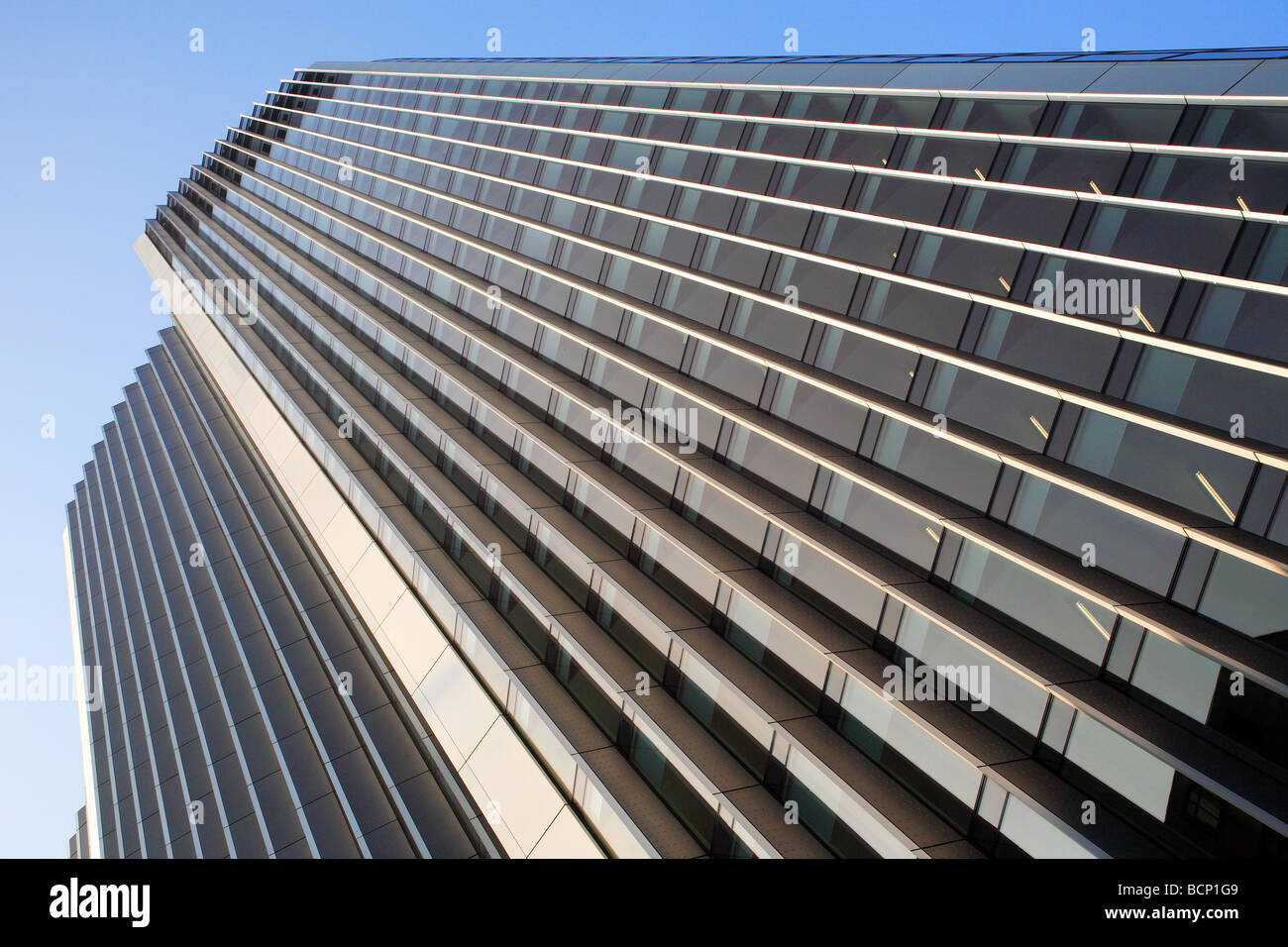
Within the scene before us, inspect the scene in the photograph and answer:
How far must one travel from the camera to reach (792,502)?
17.8 meters

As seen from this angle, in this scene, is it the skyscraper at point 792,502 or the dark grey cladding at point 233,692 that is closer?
the skyscraper at point 792,502

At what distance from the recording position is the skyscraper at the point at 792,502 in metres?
11.7

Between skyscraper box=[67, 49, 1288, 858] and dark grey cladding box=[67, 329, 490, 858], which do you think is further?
dark grey cladding box=[67, 329, 490, 858]

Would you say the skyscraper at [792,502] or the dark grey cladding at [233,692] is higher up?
the skyscraper at [792,502]

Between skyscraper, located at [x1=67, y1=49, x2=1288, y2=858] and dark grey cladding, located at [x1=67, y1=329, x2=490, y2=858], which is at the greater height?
skyscraper, located at [x1=67, y1=49, x2=1288, y2=858]

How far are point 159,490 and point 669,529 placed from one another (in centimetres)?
4317

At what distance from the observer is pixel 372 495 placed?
88.7ft

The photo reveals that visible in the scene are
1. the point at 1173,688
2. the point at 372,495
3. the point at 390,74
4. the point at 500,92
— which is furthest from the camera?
the point at 390,74

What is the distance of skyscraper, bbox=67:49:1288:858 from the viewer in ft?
38.3

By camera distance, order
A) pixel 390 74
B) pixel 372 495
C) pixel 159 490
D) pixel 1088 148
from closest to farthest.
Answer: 1. pixel 1088 148
2. pixel 372 495
3. pixel 159 490
4. pixel 390 74

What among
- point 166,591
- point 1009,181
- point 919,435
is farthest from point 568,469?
point 166,591

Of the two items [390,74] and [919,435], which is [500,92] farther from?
[919,435]
